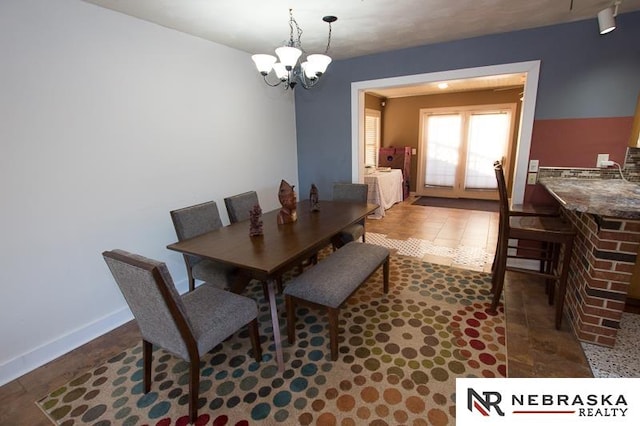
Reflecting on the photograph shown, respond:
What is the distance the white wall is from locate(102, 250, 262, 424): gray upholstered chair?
961mm

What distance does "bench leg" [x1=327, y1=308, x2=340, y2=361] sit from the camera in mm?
1909

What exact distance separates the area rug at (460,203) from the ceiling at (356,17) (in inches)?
144

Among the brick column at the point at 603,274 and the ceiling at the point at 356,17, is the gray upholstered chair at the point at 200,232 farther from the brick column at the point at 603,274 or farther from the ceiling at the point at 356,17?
the brick column at the point at 603,274

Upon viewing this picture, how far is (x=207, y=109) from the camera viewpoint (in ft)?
9.93

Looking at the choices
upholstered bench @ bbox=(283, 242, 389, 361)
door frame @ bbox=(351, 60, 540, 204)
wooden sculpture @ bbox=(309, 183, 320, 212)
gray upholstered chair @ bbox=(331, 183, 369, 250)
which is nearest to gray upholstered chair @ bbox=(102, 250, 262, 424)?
upholstered bench @ bbox=(283, 242, 389, 361)

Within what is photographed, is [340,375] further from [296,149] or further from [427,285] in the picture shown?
[296,149]

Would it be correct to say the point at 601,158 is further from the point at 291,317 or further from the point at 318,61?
the point at 291,317

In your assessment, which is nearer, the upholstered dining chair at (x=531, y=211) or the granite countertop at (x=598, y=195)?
the granite countertop at (x=598, y=195)

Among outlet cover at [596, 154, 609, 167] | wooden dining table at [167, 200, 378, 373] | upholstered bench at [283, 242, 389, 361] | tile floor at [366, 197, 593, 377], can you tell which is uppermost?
outlet cover at [596, 154, 609, 167]

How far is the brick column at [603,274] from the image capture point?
1.79m

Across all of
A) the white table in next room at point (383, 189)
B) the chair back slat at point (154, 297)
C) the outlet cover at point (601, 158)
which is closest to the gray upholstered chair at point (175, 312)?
the chair back slat at point (154, 297)

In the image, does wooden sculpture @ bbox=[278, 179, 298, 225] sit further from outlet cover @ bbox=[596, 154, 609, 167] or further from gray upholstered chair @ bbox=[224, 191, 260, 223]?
outlet cover @ bbox=[596, 154, 609, 167]

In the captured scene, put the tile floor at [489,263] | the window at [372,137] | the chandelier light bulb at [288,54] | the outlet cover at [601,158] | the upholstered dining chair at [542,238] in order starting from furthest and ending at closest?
the window at [372,137] < the outlet cover at [601,158] < the upholstered dining chair at [542,238] < the chandelier light bulb at [288,54] < the tile floor at [489,263]

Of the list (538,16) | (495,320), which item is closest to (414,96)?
(538,16)
